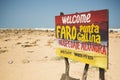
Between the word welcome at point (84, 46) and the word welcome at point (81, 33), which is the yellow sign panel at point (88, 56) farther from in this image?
the word welcome at point (81, 33)

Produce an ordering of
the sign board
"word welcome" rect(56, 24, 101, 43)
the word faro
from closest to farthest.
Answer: the sign board, "word welcome" rect(56, 24, 101, 43), the word faro

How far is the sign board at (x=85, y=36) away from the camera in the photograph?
4.74 meters

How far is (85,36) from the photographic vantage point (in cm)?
539

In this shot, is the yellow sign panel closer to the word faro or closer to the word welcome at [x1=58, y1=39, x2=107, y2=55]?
the word welcome at [x1=58, y1=39, x2=107, y2=55]

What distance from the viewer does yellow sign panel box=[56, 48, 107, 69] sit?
4754mm

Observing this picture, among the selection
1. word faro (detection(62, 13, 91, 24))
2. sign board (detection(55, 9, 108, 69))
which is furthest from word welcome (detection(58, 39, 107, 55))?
word faro (detection(62, 13, 91, 24))

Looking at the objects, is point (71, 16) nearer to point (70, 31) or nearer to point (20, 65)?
point (70, 31)

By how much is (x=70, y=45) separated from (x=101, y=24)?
154cm

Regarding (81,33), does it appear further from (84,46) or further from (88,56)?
(88,56)

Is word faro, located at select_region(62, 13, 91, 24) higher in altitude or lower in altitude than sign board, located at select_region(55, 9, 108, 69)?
higher

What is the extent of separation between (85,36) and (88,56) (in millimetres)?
568

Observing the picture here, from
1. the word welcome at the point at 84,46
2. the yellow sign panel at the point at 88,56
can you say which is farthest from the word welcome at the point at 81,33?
the yellow sign panel at the point at 88,56

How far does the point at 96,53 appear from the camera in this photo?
195 inches

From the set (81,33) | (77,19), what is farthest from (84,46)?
(77,19)
